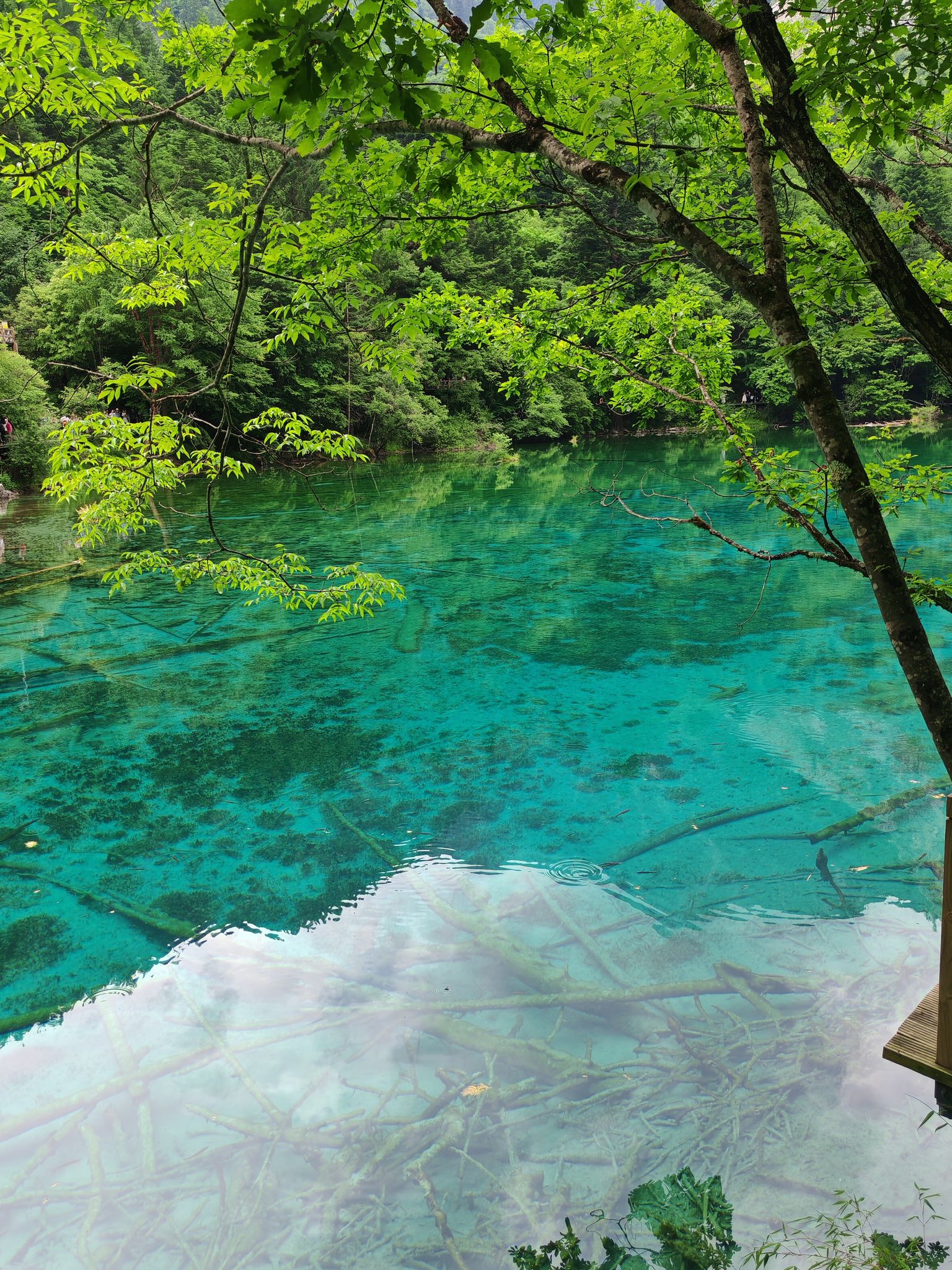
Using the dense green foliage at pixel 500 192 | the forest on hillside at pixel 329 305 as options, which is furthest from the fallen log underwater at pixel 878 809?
the forest on hillside at pixel 329 305

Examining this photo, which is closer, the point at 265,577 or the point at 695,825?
the point at 695,825

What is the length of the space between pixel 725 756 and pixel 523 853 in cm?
193

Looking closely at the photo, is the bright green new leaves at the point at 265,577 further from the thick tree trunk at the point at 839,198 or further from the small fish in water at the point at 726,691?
the thick tree trunk at the point at 839,198

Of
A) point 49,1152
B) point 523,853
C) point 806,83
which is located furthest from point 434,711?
point 806,83

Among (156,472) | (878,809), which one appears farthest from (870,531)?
(878,809)

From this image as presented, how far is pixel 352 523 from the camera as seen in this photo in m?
16.3

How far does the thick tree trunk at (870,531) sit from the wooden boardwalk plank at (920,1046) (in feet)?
4.02

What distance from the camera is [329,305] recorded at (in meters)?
3.71

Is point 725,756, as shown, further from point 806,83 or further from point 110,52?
point 110,52

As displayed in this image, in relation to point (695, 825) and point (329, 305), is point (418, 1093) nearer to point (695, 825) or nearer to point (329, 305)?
point (695, 825)

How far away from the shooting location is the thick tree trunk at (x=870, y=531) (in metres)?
1.72

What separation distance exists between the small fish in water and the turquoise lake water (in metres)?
0.08

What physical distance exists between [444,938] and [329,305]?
308 cm

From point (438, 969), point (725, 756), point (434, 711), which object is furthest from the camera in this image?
point (434, 711)
